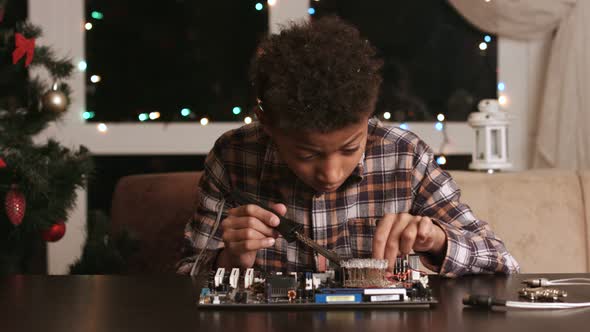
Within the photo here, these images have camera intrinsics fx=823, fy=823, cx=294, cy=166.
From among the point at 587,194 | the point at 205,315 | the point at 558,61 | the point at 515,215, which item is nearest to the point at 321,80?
the point at 205,315

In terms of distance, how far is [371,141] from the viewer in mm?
1527

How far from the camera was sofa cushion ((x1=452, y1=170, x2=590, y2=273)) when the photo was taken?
202 cm

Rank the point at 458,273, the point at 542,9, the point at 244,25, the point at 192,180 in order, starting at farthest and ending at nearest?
the point at 244,25 < the point at 542,9 < the point at 192,180 < the point at 458,273

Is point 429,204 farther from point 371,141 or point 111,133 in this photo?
point 111,133

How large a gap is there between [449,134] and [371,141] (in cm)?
154

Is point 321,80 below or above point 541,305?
above

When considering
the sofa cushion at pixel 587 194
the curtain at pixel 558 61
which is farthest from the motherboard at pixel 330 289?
the curtain at pixel 558 61

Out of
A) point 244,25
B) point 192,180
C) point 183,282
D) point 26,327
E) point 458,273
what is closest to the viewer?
point 26,327

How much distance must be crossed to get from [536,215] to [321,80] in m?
1.15

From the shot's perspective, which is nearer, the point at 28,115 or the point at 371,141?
the point at 371,141

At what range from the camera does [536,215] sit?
2.04 m

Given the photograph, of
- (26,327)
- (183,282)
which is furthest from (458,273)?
(26,327)

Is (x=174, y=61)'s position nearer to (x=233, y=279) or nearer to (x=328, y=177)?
(x=328, y=177)

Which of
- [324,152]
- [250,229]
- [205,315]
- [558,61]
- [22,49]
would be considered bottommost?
[205,315]
